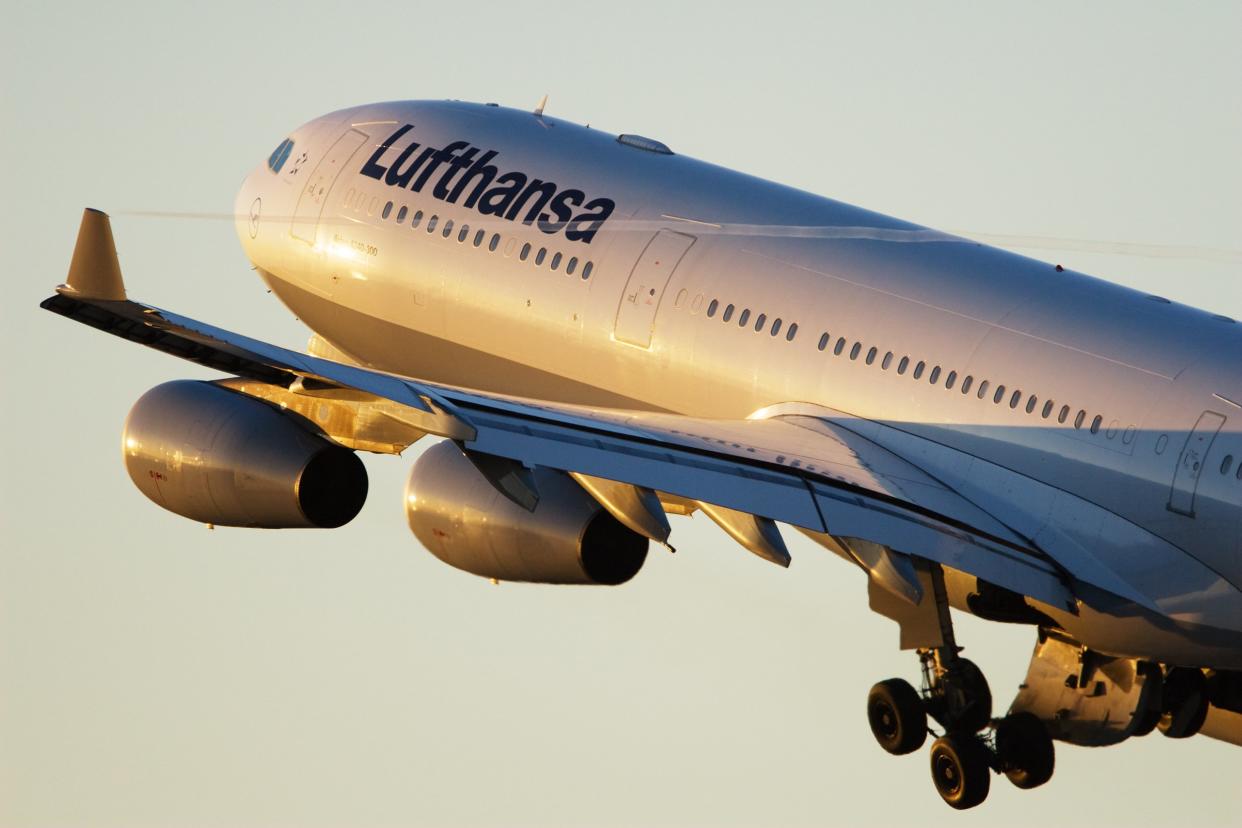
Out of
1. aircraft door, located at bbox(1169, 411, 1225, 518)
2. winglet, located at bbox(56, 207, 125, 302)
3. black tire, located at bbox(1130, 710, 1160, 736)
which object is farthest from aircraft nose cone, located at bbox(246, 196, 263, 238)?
aircraft door, located at bbox(1169, 411, 1225, 518)

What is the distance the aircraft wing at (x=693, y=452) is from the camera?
76.6 ft

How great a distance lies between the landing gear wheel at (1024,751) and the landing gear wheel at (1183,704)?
2664mm

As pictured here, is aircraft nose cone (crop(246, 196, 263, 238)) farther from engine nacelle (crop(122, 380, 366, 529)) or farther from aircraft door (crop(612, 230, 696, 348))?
engine nacelle (crop(122, 380, 366, 529))

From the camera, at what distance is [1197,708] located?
31688 millimetres

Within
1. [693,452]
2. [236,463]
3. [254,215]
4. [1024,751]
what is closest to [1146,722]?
[1024,751]

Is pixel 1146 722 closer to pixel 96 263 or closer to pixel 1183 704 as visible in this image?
pixel 1183 704

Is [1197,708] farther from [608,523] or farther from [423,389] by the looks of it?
[423,389]

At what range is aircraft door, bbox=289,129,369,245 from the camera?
37.2 m

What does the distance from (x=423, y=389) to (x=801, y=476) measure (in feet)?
13.5

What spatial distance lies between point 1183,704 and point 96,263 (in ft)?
47.7

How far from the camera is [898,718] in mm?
28500

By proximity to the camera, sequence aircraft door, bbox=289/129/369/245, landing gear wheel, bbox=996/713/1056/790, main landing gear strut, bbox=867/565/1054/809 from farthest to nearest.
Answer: aircraft door, bbox=289/129/369/245 → landing gear wheel, bbox=996/713/1056/790 → main landing gear strut, bbox=867/565/1054/809

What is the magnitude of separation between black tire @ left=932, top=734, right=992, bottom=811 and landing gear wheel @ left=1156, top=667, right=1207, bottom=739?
3.84 meters

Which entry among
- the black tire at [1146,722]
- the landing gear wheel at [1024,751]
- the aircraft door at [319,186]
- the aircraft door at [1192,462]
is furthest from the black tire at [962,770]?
the aircraft door at [319,186]
